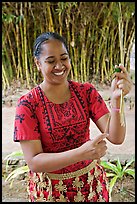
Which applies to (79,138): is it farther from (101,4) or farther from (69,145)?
(101,4)

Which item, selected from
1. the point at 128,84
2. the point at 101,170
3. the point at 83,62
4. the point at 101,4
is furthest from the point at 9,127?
the point at 128,84

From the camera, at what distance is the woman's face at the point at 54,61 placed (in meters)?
0.88

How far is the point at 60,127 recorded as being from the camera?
2.94 feet

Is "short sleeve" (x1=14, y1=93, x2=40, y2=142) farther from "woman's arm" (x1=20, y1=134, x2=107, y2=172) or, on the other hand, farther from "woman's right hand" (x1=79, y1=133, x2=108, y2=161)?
"woman's right hand" (x1=79, y1=133, x2=108, y2=161)

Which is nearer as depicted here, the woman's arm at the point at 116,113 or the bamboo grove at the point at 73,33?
the woman's arm at the point at 116,113

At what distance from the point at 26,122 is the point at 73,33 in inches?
122

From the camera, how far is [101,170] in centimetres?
102

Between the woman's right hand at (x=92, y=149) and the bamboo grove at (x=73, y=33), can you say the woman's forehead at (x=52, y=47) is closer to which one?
the woman's right hand at (x=92, y=149)

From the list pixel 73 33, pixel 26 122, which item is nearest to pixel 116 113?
pixel 26 122

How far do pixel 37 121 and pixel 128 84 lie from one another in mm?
282

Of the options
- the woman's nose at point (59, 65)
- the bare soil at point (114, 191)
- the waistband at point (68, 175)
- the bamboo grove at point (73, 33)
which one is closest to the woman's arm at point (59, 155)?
the waistband at point (68, 175)

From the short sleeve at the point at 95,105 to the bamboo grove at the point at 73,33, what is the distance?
260 cm

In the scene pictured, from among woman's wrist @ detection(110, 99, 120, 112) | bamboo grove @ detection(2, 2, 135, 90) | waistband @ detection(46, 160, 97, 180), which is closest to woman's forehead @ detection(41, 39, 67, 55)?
woman's wrist @ detection(110, 99, 120, 112)

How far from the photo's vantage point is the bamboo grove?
141 inches
